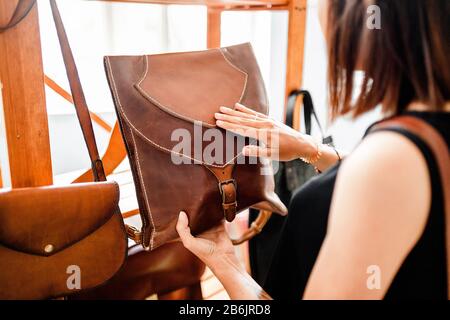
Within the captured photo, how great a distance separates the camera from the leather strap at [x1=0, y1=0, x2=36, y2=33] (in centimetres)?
57

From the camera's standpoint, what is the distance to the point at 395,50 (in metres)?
0.41

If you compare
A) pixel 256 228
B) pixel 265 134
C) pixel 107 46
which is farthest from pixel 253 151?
pixel 107 46

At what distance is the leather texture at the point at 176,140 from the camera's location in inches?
24.4

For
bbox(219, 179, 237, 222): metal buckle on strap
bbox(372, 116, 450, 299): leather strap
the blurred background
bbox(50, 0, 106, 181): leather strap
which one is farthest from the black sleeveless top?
the blurred background

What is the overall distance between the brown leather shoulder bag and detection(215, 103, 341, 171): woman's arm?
0.73 feet

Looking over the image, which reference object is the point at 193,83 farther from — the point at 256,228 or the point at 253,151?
the point at 256,228

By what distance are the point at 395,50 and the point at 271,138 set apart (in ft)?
1.04

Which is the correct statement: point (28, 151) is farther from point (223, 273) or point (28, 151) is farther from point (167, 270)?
point (167, 270)

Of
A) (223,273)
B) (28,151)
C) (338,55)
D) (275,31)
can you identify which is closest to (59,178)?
(28,151)

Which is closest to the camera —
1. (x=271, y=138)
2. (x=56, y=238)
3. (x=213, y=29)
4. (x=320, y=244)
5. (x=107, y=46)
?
(x=320, y=244)

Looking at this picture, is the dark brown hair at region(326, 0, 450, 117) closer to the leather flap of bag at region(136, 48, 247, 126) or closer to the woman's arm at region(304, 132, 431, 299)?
the woman's arm at region(304, 132, 431, 299)

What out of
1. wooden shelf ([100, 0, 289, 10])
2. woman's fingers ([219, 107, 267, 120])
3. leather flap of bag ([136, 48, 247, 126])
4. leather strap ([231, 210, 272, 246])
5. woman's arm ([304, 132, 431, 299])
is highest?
wooden shelf ([100, 0, 289, 10])
